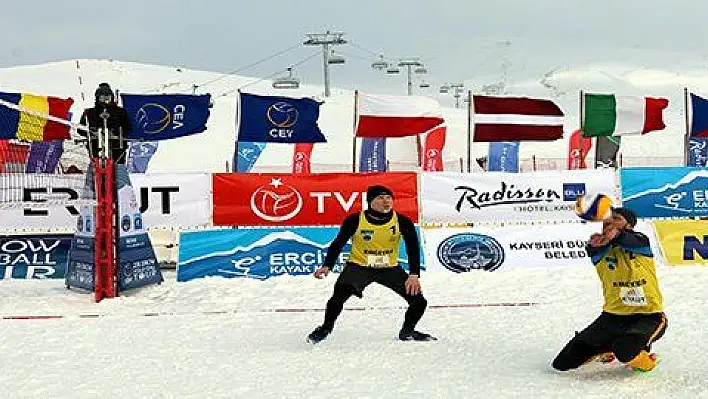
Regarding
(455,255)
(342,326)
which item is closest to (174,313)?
(342,326)

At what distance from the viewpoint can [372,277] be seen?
7.45 m

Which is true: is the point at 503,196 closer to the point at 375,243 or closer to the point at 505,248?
the point at 505,248

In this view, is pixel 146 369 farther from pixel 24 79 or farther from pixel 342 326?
pixel 24 79

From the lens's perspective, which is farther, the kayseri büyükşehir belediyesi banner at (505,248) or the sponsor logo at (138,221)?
the kayseri büyükşehir belediyesi banner at (505,248)

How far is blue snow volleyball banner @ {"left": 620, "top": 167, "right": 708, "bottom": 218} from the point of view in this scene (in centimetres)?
1299

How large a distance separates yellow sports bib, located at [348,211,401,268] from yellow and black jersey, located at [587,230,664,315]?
1.98 m

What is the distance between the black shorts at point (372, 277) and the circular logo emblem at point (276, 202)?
4726mm

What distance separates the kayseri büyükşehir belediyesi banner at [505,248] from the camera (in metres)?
11.7

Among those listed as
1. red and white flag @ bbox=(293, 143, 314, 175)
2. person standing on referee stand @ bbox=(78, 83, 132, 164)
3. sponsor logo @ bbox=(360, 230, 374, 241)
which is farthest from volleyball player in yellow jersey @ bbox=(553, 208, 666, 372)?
red and white flag @ bbox=(293, 143, 314, 175)

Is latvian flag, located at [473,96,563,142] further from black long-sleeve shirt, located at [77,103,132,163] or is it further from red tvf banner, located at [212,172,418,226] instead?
black long-sleeve shirt, located at [77,103,132,163]

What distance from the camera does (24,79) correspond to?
272 ft

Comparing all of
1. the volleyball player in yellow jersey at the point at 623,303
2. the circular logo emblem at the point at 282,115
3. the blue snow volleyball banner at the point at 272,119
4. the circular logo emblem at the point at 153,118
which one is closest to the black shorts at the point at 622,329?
the volleyball player in yellow jersey at the point at 623,303

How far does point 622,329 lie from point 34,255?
8447 mm

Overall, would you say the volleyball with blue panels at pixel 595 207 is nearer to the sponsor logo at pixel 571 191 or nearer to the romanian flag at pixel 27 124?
the sponsor logo at pixel 571 191
